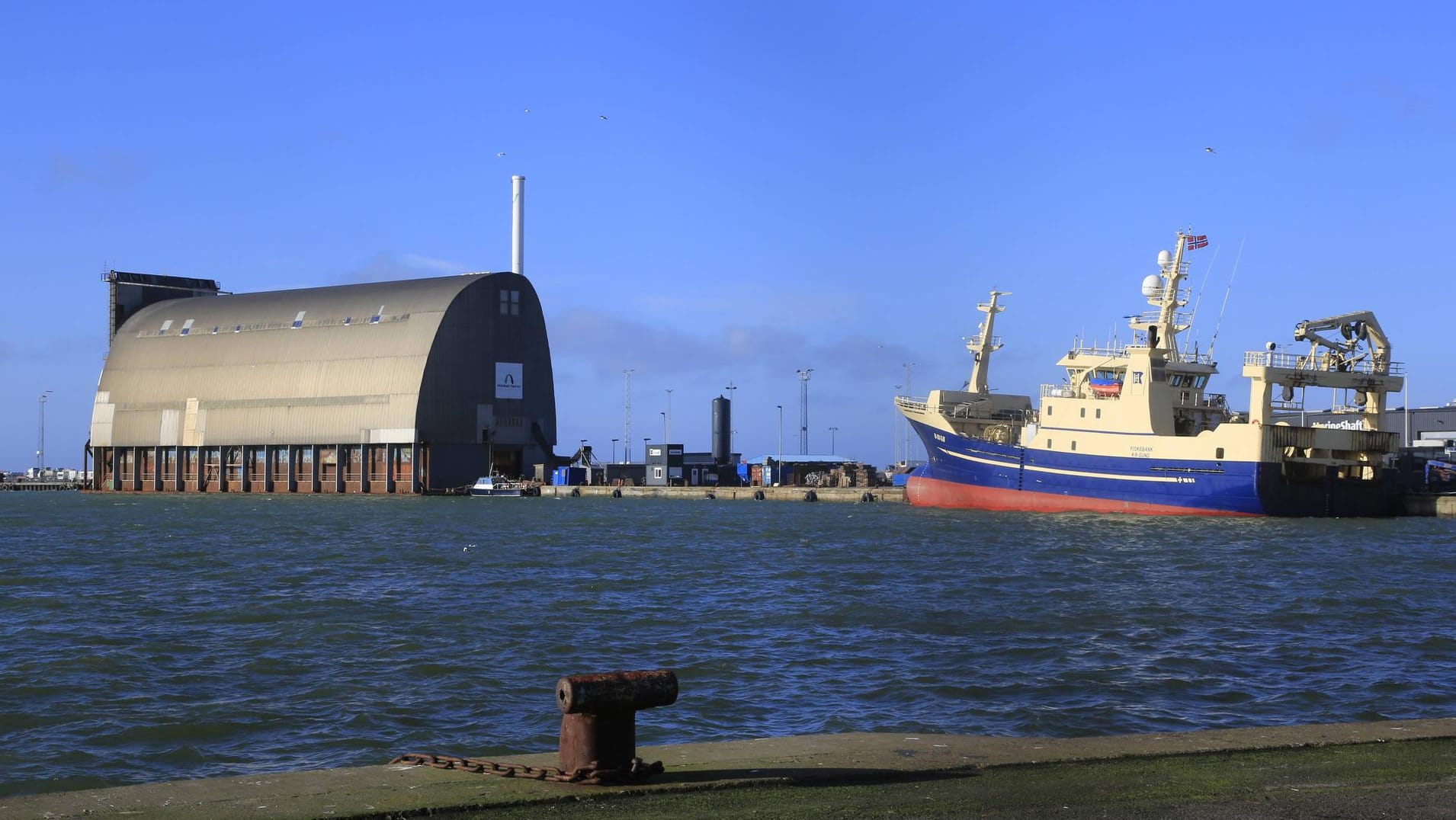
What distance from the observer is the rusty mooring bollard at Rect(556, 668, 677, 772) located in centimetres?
768

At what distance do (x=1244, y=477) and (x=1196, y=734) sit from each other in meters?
43.6

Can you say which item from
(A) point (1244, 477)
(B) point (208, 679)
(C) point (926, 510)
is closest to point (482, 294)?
(C) point (926, 510)

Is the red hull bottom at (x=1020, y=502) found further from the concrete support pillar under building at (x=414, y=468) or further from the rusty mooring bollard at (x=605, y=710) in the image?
the rusty mooring bollard at (x=605, y=710)

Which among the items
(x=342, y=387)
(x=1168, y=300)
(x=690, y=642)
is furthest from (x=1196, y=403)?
(x=342, y=387)

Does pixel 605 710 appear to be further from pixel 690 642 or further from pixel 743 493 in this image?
pixel 743 493

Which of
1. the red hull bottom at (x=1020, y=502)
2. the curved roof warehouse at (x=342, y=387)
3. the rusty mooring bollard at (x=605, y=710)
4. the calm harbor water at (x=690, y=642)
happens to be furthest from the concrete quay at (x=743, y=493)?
the rusty mooring bollard at (x=605, y=710)

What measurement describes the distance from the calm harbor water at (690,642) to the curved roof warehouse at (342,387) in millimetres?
48604

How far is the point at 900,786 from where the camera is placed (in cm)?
781

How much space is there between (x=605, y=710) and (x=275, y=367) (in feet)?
298

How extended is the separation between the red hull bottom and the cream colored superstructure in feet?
6.38

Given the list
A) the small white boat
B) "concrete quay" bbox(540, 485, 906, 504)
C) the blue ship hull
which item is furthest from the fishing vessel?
the small white boat

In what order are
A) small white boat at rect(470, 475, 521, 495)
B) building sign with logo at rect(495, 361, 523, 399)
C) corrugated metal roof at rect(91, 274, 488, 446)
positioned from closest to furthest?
corrugated metal roof at rect(91, 274, 488, 446) → small white boat at rect(470, 475, 521, 495) → building sign with logo at rect(495, 361, 523, 399)

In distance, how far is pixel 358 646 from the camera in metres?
18.2

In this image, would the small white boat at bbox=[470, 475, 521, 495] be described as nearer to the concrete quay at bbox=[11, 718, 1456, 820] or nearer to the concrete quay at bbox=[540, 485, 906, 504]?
the concrete quay at bbox=[540, 485, 906, 504]
